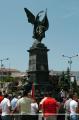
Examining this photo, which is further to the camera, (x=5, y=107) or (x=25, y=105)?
(x=5, y=107)

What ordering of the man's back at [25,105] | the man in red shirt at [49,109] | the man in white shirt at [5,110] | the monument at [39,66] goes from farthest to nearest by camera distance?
the monument at [39,66], the man in white shirt at [5,110], the man's back at [25,105], the man in red shirt at [49,109]

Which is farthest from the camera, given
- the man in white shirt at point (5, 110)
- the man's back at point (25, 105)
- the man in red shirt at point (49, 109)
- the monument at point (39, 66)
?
the monument at point (39, 66)

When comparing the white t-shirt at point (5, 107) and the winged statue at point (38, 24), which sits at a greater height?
the winged statue at point (38, 24)

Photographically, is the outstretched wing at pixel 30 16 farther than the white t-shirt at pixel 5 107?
Yes

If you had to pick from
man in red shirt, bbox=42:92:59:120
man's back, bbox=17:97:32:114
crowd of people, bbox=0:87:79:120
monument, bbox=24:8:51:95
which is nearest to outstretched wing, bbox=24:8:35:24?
monument, bbox=24:8:51:95

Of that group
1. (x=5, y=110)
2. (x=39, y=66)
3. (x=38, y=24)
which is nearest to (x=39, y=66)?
(x=39, y=66)

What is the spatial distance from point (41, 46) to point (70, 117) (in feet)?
77.6

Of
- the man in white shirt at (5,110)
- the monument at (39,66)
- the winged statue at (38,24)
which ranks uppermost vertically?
the winged statue at (38,24)

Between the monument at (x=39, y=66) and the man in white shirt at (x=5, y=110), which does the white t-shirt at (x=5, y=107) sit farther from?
the monument at (x=39, y=66)

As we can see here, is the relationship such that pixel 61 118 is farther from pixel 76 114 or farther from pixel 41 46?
pixel 41 46

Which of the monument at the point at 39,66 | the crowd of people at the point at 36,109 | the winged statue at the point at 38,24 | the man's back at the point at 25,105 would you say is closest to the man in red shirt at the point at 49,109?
the crowd of people at the point at 36,109

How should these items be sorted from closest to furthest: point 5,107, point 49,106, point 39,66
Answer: point 49,106 < point 5,107 < point 39,66

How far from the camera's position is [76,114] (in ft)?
58.6

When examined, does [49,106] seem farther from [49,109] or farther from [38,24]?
[38,24]
